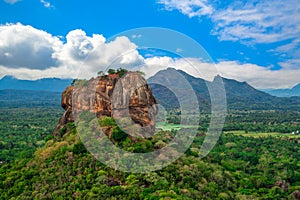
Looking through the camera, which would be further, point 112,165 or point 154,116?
point 154,116

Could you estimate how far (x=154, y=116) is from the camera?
70.1ft

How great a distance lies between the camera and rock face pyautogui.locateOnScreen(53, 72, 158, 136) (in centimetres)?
2011

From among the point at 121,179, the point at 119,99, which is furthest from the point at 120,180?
the point at 119,99

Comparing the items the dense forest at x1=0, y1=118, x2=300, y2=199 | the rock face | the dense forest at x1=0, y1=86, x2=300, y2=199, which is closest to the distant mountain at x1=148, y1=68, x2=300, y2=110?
the rock face

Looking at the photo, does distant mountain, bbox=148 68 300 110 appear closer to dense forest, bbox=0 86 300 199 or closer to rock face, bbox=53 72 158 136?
rock face, bbox=53 72 158 136

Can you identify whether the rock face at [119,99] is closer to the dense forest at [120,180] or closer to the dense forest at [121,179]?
the dense forest at [121,179]

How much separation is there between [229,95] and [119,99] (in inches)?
5080

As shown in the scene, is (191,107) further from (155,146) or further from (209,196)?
(209,196)

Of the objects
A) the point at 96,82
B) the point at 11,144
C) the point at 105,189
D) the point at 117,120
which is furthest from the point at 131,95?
the point at 11,144

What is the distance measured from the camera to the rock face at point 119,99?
66.0 feet

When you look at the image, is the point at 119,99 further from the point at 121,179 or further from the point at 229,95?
the point at 229,95

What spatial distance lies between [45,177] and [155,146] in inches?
256

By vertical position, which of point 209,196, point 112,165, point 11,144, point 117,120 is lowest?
point 11,144

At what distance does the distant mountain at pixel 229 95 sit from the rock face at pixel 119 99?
122cm
